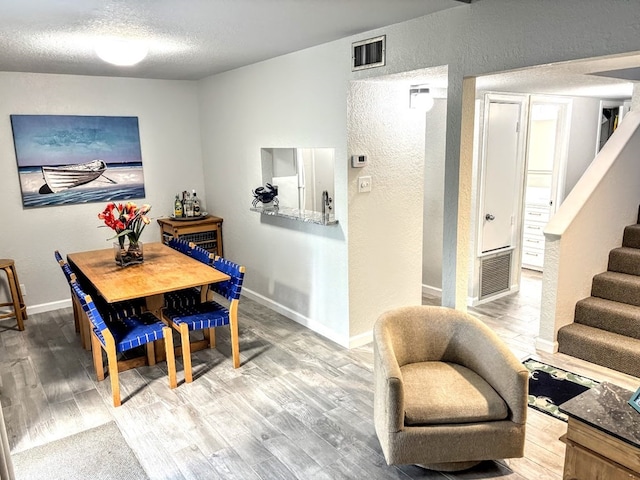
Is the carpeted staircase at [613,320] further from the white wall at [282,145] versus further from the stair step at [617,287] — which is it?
the white wall at [282,145]

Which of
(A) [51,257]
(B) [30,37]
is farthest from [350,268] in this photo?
(A) [51,257]

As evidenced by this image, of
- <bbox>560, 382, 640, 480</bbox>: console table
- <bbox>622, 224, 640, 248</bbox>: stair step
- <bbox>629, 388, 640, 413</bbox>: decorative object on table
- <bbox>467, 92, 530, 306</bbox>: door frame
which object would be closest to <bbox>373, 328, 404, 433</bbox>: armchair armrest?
<bbox>560, 382, 640, 480</bbox>: console table

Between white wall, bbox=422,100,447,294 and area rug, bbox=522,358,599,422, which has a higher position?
white wall, bbox=422,100,447,294

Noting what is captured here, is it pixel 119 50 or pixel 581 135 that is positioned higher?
pixel 119 50

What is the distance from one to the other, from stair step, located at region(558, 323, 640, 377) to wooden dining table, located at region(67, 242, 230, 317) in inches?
107

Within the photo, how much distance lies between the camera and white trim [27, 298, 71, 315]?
4.89 meters

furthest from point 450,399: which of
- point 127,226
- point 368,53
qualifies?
point 127,226

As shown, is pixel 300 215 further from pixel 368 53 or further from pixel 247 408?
pixel 247 408

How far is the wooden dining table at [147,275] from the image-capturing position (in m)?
3.21

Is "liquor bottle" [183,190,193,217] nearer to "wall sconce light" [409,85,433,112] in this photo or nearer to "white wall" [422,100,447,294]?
"white wall" [422,100,447,294]

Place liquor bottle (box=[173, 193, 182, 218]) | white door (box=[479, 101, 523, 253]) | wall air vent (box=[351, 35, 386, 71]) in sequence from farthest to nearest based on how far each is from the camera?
1. liquor bottle (box=[173, 193, 182, 218])
2. white door (box=[479, 101, 523, 253])
3. wall air vent (box=[351, 35, 386, 71])

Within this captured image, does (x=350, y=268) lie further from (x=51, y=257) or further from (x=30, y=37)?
(x=51, y=257)

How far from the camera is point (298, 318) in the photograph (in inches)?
176

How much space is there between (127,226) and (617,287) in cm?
407
